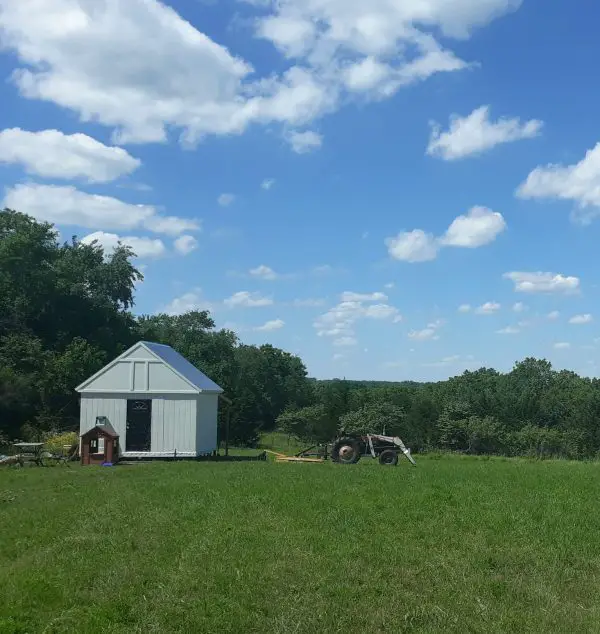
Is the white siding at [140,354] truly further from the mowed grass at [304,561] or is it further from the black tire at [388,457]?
the mowed grass at [304,561]

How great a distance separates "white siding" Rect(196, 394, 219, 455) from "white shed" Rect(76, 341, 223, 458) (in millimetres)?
47

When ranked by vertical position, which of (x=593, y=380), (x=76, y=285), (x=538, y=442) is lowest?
(x=538, y=442)

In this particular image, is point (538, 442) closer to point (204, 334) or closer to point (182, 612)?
point (204, 334)

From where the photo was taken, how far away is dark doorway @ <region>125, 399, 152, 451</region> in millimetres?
29359

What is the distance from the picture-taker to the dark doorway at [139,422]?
29.4 meters

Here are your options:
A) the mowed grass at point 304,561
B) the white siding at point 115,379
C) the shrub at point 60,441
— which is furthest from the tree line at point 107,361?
the mowed grass at point 304,561

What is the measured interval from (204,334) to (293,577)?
5832 centimetres

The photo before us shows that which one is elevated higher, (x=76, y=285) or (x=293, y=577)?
(x=76, y=285)

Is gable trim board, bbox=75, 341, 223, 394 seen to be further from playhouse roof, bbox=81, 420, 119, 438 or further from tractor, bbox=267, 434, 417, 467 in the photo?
tractor, bbox=267, 434, 417, 467

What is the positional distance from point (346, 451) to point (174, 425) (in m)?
7.80

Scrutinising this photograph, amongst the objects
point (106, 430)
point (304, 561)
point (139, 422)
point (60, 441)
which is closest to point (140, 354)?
point (139, 422)

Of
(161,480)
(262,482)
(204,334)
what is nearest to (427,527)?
(262,482)

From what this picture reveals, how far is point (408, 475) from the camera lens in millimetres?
18422

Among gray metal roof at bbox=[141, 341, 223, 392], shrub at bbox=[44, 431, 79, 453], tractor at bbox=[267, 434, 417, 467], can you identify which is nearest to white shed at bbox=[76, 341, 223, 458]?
gray metal roof at bbox=[141, 341, 223, 392]
